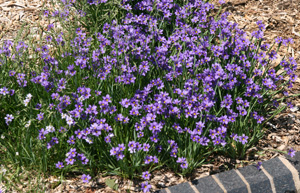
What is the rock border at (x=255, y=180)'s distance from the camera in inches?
124

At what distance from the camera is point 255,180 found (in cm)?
323

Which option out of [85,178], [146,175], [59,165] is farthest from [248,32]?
[59,165]

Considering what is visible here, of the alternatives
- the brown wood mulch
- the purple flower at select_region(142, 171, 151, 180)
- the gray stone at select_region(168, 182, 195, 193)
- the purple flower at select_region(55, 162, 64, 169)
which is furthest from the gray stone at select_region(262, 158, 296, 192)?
the purple flower at select_region(55, 162, 64, 169)

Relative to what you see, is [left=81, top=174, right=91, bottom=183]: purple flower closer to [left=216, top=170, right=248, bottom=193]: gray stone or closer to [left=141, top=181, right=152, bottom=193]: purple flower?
[left=141, top=181, right=152, bottom=193]: purple flower

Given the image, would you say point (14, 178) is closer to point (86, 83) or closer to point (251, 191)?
point (86, 83)

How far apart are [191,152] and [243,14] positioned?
2882mm

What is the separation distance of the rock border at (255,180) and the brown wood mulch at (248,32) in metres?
0.14

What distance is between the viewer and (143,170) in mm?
3355

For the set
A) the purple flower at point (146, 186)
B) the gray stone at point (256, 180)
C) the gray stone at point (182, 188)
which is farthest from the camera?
the gray stone at point (256, 180)

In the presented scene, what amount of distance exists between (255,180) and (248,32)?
2.47 meters

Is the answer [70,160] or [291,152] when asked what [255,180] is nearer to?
[291,152]

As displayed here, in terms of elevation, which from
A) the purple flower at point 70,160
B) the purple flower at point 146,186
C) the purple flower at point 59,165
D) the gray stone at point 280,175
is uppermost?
the purple flower at point 70,160

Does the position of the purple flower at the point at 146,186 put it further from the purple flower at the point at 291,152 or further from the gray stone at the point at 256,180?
the purple flower at the point at 291,152

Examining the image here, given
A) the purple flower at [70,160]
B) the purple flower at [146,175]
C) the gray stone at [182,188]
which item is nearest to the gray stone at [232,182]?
the gray stone at [182,188]
